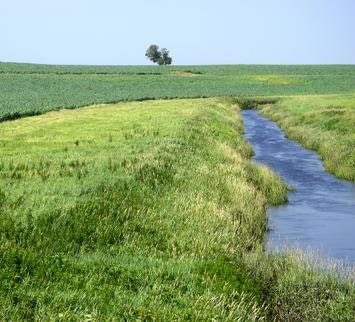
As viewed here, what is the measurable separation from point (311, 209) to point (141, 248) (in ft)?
38.5

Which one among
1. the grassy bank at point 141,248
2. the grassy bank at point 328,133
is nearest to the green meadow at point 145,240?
the grassy bank at point 141,248

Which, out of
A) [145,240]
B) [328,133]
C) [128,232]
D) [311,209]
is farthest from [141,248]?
Answer: [328,133]

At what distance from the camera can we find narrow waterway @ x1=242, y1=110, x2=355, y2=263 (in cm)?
1786

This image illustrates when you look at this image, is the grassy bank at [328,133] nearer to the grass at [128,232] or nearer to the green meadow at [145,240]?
the green meadow at [145,240]

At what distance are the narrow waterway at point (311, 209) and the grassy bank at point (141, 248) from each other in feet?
3.58

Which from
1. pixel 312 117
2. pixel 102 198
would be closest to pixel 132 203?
pixel 102 198

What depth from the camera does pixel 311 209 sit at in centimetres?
2262

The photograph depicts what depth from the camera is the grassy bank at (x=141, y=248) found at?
9320mm

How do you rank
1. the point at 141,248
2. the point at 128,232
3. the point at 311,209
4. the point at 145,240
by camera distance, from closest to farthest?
the point at 141,248, the point at 145,240, the point at 128,232, the point at 311,209

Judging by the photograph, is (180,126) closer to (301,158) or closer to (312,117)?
(301,158)

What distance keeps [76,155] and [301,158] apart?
1682 cm

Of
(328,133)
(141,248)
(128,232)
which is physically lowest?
(328,133)

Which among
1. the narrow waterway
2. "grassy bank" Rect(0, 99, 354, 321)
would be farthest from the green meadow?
the narrow waterway

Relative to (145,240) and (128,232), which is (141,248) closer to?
(145,240)
